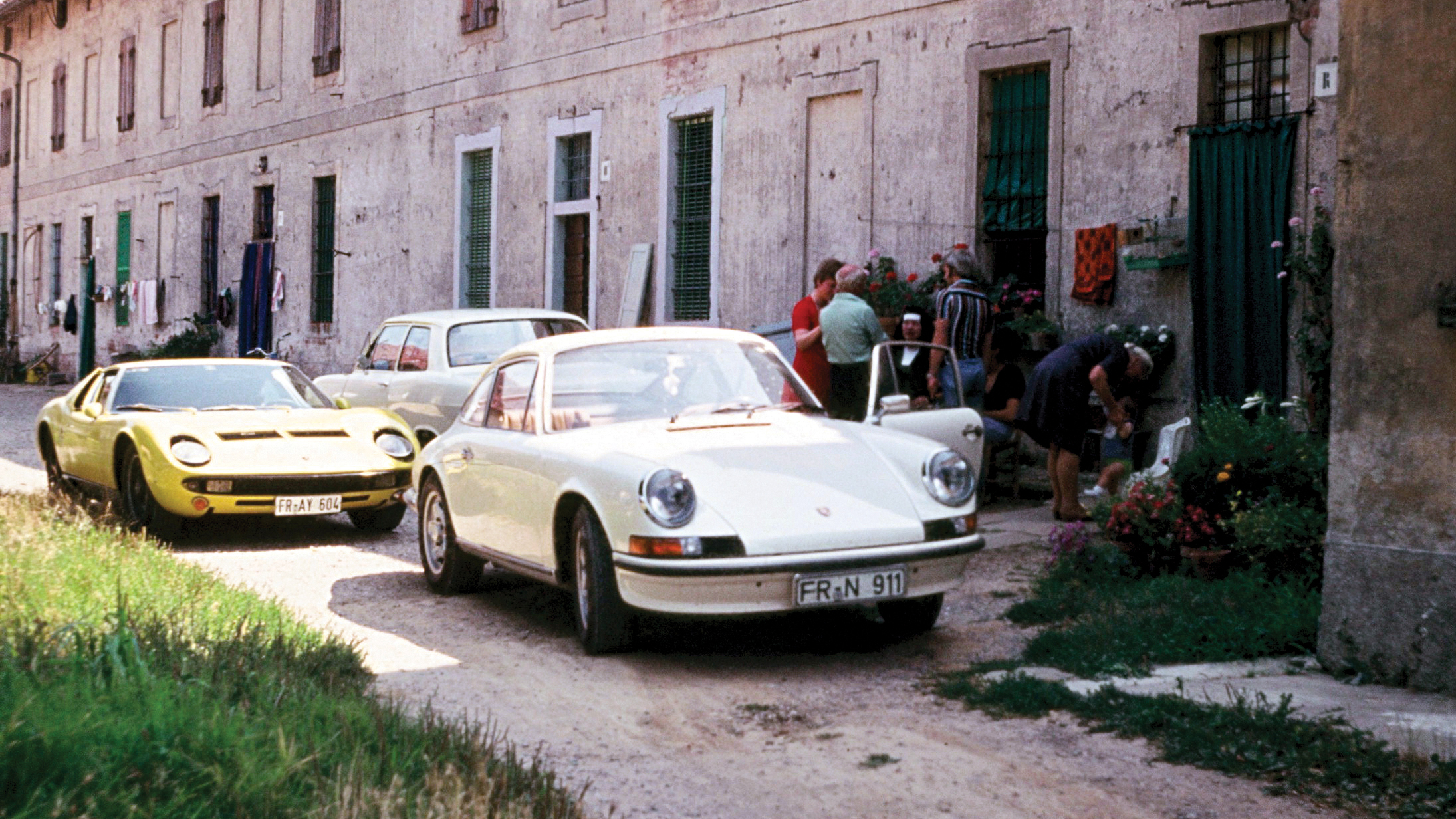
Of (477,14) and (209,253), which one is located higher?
(477,14)

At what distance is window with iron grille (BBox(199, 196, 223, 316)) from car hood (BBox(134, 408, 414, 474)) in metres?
20.2

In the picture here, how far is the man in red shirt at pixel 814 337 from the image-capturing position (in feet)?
38.3

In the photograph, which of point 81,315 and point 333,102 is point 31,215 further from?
point 333,102

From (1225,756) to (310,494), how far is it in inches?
277

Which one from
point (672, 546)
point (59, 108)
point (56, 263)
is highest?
point (59, 108)

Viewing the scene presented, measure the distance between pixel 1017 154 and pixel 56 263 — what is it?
31151mm

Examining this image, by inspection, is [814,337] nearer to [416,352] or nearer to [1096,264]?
[1096,264]

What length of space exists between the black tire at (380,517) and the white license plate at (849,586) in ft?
17.4

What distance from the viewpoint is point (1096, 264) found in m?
12.8

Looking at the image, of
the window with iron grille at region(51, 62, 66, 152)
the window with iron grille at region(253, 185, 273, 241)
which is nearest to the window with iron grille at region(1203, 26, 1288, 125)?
the window with iron grille at region(253, 185, 273, 241)

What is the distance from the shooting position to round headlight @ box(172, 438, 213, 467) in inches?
415

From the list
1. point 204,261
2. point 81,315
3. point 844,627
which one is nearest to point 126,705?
point 844,627

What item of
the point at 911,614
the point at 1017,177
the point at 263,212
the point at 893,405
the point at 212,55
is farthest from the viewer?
the point at 212,55

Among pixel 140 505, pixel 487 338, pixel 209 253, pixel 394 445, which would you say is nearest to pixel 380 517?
pixel 394 445
